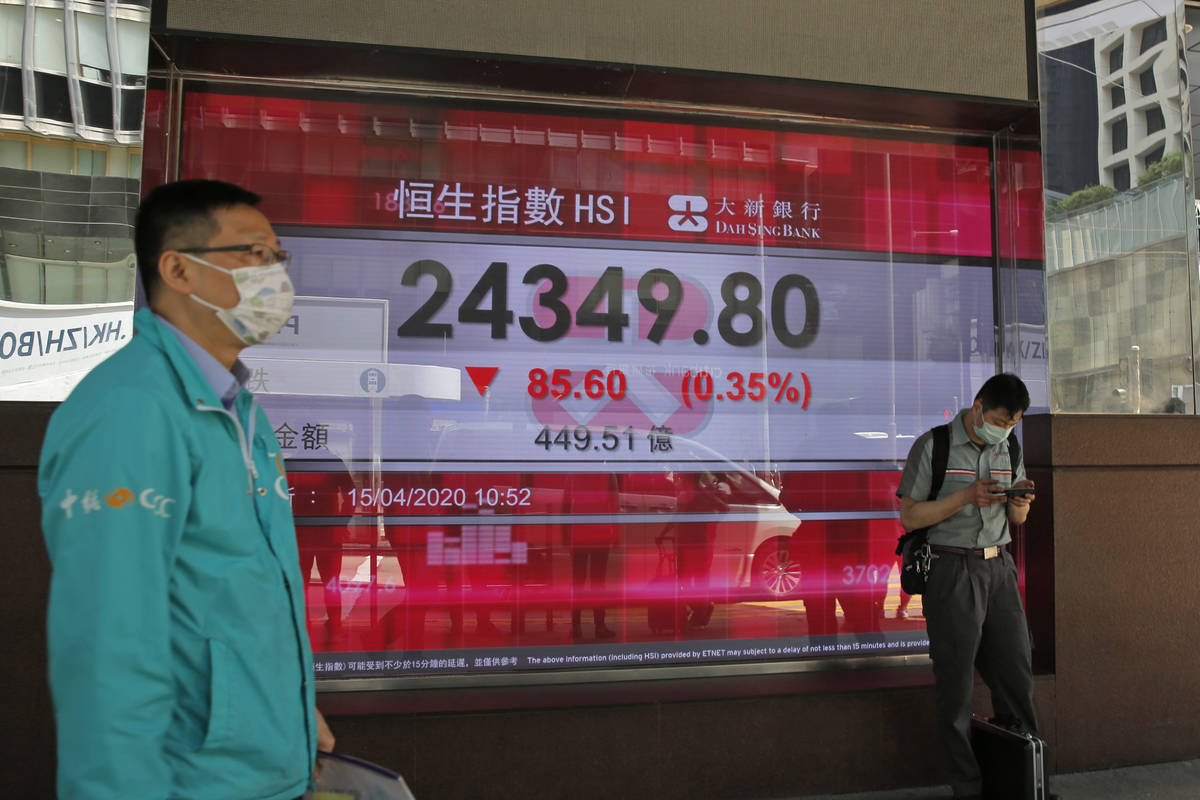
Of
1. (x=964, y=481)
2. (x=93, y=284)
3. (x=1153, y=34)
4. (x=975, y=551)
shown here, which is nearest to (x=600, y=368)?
(x=964, y=481)

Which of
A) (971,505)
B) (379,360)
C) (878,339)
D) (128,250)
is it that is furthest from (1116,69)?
(128,250)

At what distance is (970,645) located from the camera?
→ 395 cm

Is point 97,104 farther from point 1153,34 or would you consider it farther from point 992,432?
point 1153,34

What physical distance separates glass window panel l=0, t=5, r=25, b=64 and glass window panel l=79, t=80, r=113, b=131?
0.91ft

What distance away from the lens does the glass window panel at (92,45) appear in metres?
3.95

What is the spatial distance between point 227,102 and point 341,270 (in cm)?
95

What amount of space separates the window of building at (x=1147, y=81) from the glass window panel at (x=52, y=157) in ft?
17.9

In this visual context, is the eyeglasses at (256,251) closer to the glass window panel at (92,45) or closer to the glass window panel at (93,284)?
the glass window panel at (93,284)

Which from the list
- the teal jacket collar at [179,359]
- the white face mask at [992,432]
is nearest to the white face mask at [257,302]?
the teal jacket collar at [179,359]

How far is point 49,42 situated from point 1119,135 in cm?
532

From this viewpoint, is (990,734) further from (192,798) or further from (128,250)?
(128,250)

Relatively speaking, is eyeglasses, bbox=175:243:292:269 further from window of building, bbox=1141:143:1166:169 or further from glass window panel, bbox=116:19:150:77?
window of building, bbox=1141:143:1166:169

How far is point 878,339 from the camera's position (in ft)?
16.0

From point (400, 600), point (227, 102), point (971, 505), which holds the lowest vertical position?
point (400, 600)
